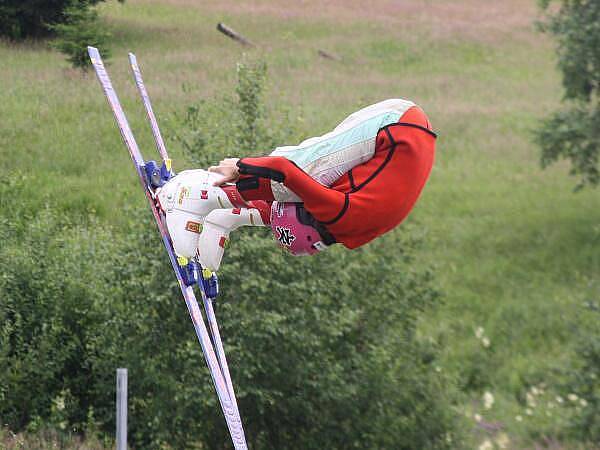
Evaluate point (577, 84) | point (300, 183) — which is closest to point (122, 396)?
point (300, 183)

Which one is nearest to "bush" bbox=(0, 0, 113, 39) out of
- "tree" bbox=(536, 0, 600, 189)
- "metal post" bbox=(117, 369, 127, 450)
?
"tree" bbox=(536, 0, 600, 189)

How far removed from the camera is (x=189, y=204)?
4.15m

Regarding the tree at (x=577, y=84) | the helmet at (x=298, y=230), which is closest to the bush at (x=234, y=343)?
the helmet at (x=298, y=230)

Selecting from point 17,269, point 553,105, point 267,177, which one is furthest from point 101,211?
point 553,105

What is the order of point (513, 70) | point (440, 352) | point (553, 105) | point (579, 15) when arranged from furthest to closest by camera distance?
Answer: point (513, 70) → point (553, 105) → point (579, 15) → point (440, 352)

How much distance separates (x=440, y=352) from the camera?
1027 cm

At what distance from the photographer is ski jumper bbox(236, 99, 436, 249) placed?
3684mm

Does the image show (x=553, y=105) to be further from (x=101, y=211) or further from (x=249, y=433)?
(x=249, y=433)

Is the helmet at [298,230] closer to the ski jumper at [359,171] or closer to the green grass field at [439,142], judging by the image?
the ski jumper at [359,171]

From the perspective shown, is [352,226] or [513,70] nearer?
[352,226]

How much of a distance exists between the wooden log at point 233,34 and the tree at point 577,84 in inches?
187

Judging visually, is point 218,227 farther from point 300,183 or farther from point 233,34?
point 233,34

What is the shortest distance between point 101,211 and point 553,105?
13.1 metres

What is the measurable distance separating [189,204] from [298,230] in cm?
52
